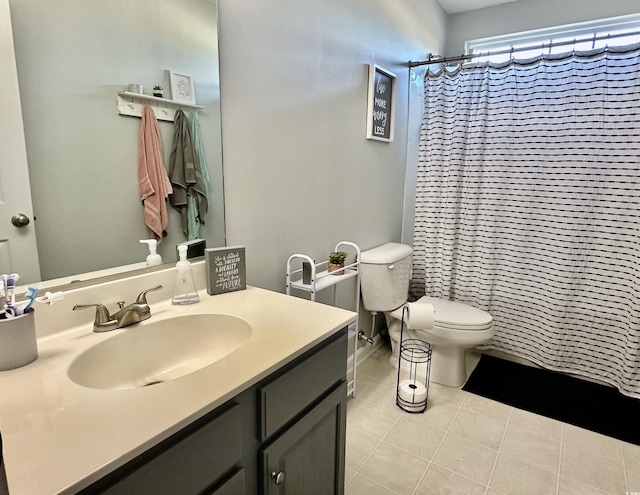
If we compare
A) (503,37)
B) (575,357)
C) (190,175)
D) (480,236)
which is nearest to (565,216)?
(480,236)

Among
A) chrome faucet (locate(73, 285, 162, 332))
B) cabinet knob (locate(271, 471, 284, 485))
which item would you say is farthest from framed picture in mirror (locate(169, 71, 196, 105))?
cabinet knob (locate(271, 471, 284, 485))

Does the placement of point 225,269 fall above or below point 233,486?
above

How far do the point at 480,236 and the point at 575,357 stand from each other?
3.08 feet

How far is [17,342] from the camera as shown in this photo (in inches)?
33.2

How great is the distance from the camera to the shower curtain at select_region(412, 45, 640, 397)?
Answer: 217 cm

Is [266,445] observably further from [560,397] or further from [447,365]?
→ [560,397]

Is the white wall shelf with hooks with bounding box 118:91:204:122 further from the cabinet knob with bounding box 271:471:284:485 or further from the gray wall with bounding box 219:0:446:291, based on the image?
the cabinet knob with bounding box 271:471:284:485

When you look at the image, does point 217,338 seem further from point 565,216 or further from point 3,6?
point 565,216

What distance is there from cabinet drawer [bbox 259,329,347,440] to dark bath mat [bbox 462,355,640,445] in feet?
4.94

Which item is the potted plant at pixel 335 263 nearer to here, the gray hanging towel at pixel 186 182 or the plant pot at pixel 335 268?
the plant pot at pixel 335 268

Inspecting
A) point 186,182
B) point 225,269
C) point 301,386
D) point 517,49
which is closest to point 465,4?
point 517,49

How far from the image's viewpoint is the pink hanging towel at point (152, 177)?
1180mm

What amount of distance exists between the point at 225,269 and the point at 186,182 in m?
0.32

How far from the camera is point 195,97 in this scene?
129cm
